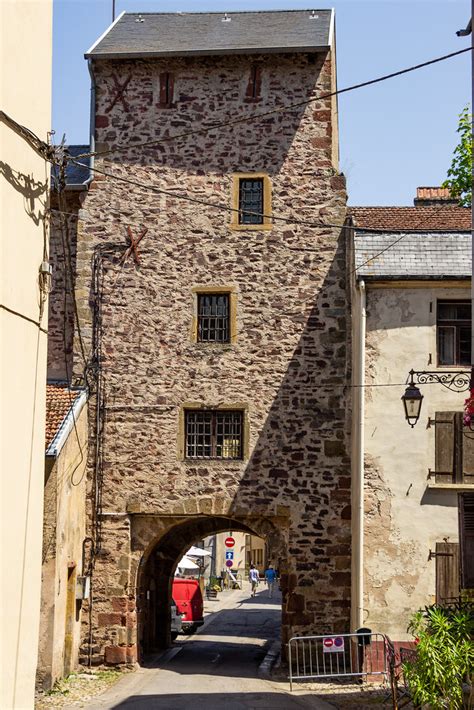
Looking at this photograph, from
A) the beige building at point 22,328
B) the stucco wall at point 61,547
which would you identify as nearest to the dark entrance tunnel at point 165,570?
the stucco wall at point 61,547

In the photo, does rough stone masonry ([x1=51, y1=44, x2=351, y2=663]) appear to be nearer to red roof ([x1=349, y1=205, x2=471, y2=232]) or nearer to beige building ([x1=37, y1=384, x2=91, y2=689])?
beige building ([x1=37, y1=384, x2=91, y2=689])

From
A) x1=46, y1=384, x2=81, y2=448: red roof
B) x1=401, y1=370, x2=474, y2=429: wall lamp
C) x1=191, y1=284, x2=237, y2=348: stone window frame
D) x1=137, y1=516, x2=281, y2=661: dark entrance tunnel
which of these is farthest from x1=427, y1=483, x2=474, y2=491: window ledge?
x1=46, y1=384, x2=81, y2=448: red roof

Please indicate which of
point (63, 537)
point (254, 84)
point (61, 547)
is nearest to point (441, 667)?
point (61, 547)

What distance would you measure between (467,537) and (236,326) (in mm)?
5546

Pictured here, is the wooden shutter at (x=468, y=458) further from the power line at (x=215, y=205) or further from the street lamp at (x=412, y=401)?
the power line at (x=215, y=205)

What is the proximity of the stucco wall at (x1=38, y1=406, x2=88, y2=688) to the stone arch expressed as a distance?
107 cm

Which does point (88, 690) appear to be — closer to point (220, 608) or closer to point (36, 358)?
point (36, 358)

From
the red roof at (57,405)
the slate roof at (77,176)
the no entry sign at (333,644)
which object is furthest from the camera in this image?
the slate roof at (77,176)

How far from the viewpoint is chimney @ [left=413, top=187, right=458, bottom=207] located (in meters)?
22.8

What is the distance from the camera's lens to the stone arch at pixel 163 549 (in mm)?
19531

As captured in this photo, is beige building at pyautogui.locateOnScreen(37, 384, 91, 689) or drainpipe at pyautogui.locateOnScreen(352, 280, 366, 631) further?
drainpipe at pyautogui.locateOnScreen(352, 280, 366, 631)

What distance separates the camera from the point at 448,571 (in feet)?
56.2

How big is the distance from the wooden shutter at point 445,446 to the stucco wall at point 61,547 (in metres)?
5.92

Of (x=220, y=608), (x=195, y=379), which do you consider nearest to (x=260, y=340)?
(x=195, y=379)
